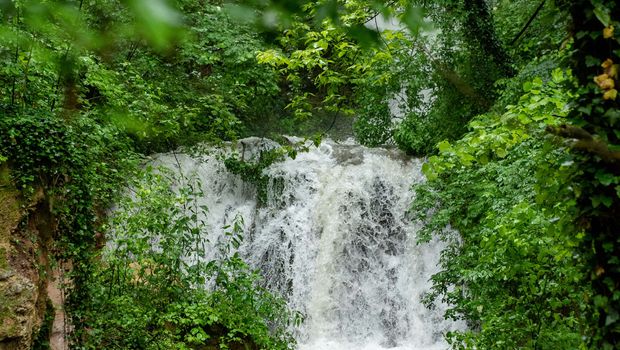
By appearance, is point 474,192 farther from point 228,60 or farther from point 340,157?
point 228,60

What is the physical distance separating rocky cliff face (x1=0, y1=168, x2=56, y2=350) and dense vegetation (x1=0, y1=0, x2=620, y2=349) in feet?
0.64

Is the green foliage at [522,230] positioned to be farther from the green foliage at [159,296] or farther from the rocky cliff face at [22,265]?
the rocky cliff face at [22,265]

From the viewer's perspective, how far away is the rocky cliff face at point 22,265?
16.2ft

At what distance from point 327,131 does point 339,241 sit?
696cm

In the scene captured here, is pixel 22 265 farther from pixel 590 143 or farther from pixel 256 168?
pixel 256 168

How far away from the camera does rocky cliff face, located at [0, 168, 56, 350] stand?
4.93 meters

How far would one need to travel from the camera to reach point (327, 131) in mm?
4367

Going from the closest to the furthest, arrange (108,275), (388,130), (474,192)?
1. (108,275)
2. (474,192)
3. (388,130)

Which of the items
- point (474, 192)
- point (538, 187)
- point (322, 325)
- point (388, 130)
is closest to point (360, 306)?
point (322, 325)

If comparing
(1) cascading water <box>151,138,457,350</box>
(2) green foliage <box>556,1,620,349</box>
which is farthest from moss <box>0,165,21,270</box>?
(2) green foliage <box>556,1,620,349</box>

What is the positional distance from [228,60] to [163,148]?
233 centimetres

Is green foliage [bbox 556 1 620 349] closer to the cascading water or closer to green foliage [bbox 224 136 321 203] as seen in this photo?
the cascading water

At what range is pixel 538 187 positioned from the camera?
10.4 ft

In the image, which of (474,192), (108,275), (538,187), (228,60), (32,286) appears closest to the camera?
(538,187)
